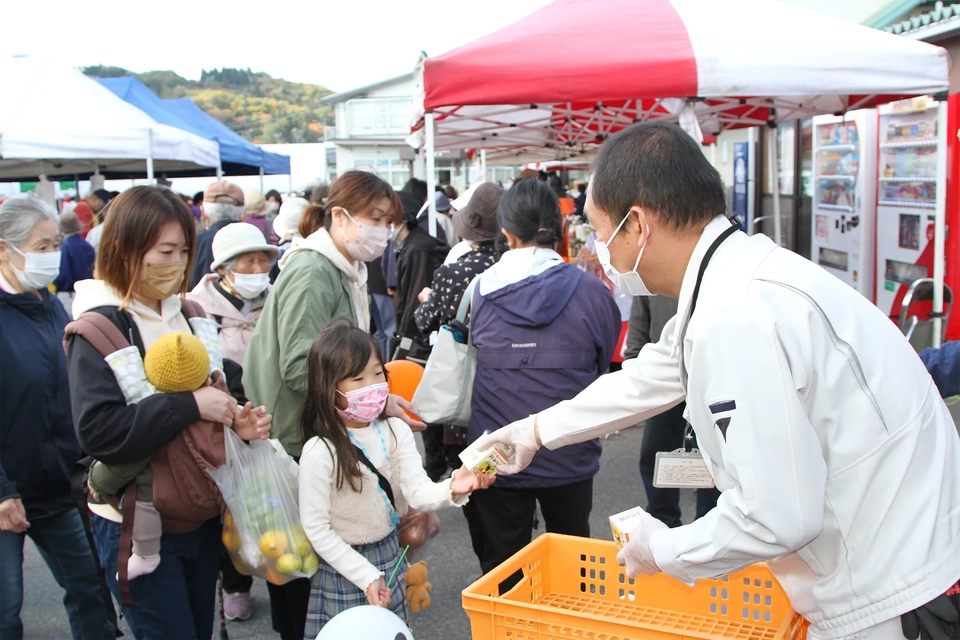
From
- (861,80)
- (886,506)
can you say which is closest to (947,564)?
(886,506)

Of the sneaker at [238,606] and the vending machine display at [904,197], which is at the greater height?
the vending machine display at [904,197]

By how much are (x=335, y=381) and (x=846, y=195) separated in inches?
285

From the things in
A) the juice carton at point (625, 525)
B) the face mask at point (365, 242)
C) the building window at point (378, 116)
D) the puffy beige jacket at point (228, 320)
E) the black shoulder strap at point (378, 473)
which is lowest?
the black shoulder strap at point (378, 473)

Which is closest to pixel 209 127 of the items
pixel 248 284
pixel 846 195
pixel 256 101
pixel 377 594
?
pixel 846 195

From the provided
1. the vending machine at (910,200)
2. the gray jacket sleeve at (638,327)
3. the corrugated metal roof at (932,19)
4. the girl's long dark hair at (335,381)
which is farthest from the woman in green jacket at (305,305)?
the corrugated metal roof at (932,19)

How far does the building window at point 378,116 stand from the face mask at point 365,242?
187 ft

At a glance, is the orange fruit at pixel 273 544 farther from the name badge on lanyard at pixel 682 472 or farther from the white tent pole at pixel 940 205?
the white tent pole at pixel 940 205

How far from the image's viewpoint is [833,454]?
1.50 m

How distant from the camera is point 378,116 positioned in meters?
59.7

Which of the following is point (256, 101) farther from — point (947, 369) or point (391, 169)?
point (947, 369)

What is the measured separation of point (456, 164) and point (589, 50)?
102 feet

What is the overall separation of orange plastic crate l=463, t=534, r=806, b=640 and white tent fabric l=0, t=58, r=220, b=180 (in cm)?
822

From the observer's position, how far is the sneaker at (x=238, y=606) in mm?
4176

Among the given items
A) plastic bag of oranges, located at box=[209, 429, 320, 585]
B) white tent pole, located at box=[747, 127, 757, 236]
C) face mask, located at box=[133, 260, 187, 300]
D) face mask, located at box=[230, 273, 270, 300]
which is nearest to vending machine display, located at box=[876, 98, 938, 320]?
white tent pole, located at box=[747, 127, 757, 236]
